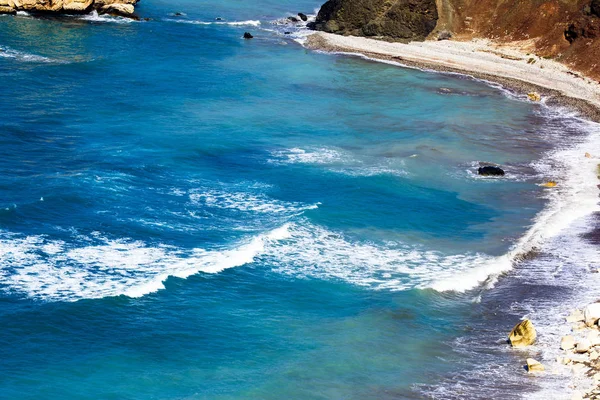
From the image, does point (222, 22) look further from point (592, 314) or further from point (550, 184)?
point (592, 314)

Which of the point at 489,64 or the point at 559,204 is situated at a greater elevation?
the point at 489,64

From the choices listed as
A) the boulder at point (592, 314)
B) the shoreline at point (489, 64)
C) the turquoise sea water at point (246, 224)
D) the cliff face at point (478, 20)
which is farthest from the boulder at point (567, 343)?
the cliff face at point (478, 20)

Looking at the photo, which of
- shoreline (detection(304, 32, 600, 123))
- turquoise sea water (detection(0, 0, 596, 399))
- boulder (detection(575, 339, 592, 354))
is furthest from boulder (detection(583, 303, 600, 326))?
shoreline (detection(304, 32, 600, 123))

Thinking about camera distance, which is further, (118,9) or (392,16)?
(118,9)

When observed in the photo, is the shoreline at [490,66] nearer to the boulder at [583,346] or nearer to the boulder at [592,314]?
the boulder at [592,314]

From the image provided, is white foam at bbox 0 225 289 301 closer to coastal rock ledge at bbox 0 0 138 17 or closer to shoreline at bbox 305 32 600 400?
shoreline at bbox 305 32 600 400

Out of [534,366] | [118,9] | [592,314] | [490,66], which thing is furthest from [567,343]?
[118,9]

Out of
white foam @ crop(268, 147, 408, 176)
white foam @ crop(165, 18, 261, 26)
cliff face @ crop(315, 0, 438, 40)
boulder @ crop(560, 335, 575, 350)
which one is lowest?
boulder @ crop(560, 335, 575, 350)

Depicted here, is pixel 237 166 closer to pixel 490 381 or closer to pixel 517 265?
pixel 517 265

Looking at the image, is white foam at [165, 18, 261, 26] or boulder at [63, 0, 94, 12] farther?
white foam at [165, 18, 261, 26]
